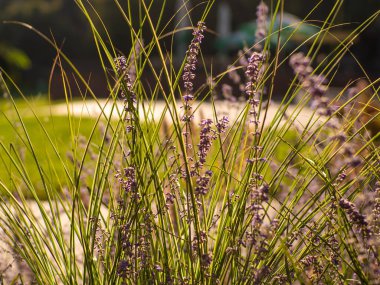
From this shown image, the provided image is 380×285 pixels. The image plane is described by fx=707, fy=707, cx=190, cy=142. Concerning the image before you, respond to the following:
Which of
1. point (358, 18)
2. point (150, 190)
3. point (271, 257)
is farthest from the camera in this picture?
point (358, 18)

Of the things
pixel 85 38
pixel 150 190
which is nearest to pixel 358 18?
pixel 85 38

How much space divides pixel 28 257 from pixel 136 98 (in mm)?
577

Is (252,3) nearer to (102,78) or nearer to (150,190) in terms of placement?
(102,78)

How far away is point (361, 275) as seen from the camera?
1.65m

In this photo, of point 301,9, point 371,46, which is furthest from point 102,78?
point 301,9

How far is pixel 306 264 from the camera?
1929 mm

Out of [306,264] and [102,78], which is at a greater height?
[102,78]

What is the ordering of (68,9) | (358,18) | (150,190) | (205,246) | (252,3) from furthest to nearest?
(68,9) → (252,3) → (358,18) → (150,190) → (205,246)

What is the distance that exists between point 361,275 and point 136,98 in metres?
0.78

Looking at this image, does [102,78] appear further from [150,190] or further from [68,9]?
[150,190]

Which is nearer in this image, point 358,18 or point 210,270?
point 210,270

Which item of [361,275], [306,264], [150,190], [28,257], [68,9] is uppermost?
[68,9]

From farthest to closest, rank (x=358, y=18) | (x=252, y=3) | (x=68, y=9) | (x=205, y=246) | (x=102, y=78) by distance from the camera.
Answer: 1. (x=68, y=9)
2. (x=252, y=3)
3. (x=358, y=18)
4. (x=102, y=78)
5. (x=205, y=246)

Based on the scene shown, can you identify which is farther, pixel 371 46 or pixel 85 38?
pixel 85 38
